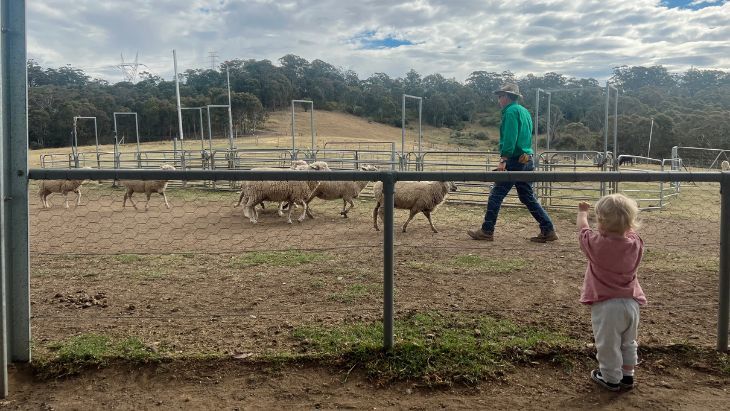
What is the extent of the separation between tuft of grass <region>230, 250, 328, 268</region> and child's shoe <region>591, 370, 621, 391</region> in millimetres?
4118

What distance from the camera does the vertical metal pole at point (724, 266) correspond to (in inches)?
151

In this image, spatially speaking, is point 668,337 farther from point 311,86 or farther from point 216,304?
point 311,86

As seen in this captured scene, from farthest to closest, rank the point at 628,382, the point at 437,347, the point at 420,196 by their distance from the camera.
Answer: the point at 420,196
the point at 437,347
the point at 628,382

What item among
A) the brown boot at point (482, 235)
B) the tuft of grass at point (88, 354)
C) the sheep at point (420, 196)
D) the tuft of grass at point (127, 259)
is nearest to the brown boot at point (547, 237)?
the brown boot at point (482, 235)

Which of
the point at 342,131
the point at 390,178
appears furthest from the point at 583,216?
the point at 342,131

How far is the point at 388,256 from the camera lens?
3809 millimetres

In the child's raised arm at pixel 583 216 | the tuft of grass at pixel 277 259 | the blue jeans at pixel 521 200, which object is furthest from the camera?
the blue jeans at pixel 521 200

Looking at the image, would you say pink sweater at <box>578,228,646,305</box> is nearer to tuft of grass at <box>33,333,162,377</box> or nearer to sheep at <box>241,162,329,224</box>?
tuft of grass at <box>33,333,162,377</box>

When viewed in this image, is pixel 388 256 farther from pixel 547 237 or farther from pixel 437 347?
pixel 547 237

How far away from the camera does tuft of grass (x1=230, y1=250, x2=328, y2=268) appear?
23.1ft

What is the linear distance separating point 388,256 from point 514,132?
15.5ft

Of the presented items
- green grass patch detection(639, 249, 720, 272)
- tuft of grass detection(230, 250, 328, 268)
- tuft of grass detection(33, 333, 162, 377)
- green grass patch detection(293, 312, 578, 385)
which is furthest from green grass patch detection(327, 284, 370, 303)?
green grass patch detection(639, 249, 720, 272)

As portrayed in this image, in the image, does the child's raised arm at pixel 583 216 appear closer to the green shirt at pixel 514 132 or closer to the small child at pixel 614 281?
the small child at pixel 614 281

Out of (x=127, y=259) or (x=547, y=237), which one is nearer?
(x=127, y=259)
